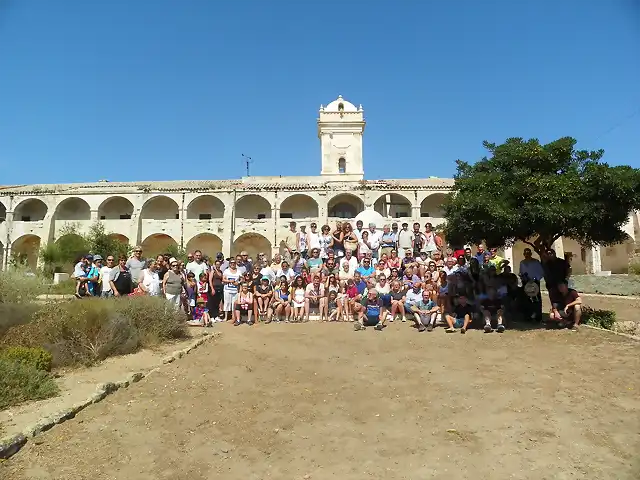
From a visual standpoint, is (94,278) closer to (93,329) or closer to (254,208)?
(93,329)

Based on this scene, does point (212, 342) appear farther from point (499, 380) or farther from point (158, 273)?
point (499, 380)

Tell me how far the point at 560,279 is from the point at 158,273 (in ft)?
27.1

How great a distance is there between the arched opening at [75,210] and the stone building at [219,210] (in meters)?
0.06

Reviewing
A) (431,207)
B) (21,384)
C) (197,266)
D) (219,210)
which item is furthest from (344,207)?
(21,384)

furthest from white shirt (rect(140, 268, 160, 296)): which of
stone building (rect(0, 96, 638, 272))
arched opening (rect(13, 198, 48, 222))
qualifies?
arched opening (rect(13, 198, 48, 222))

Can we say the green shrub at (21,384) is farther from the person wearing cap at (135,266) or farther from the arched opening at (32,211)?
the arched opening at (32,211)

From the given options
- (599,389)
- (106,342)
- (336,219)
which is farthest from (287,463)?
(336,219)

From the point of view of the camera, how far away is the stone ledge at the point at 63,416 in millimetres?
3873

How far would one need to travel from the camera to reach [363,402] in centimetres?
507

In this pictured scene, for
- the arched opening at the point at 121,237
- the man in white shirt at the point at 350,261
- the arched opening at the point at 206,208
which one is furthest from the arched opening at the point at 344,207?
the man in white shirt at the point at 350,261

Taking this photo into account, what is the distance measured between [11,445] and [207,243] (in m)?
29.1

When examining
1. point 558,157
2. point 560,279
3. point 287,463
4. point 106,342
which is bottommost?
point 287,463

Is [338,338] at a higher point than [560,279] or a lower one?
Answer: lower

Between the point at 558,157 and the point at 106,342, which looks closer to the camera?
the point at 106,342
